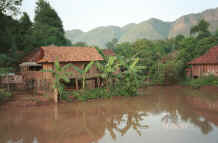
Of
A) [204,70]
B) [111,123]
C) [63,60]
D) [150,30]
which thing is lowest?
[111,123]

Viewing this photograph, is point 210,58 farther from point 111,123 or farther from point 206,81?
point 111,123

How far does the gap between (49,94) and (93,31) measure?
596 ft

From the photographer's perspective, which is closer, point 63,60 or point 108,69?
point 63,60

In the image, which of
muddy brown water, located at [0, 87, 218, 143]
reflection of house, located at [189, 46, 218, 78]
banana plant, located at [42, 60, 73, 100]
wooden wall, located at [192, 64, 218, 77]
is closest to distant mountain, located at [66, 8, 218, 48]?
reflection of house, located at [189, 46, 218, 78]

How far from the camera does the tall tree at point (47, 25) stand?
85.6 feet

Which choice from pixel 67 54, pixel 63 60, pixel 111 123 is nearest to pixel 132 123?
pixel 111 123

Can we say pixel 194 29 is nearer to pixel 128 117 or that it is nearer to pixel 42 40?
pixel 42 40

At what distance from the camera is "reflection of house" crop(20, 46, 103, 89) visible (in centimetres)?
1630

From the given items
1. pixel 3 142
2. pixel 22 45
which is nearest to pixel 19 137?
pixel 3 142

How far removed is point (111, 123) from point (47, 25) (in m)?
22.3

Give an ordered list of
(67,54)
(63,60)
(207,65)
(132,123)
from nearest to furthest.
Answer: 1. (132,123)
2. (63,60)
3. (67,54)
4. (207,65)

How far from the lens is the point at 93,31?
192m

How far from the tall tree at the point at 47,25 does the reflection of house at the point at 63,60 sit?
7.26 m

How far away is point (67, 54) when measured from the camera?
17.3 meters
